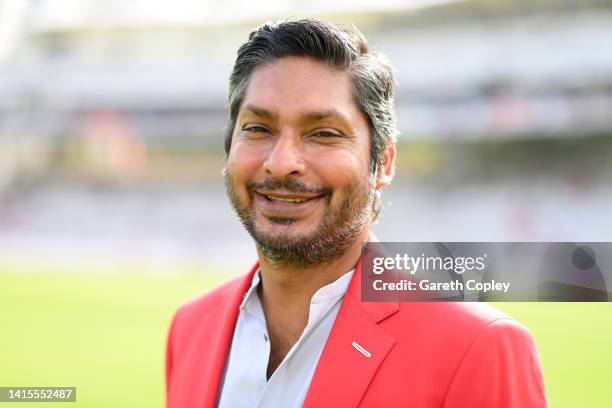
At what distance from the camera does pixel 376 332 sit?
199 centimetres

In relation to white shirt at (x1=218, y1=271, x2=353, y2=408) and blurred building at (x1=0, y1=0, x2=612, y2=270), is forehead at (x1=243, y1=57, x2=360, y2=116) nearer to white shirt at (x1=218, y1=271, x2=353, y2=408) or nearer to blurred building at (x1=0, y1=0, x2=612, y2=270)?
white shirt at (x1=218, y1=271, x2=353, y2=408)

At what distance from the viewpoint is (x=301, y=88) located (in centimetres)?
202

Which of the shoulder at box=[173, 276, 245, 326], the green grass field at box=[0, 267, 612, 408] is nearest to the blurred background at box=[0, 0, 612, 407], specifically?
the green grass field at box=[0, 267, 612, 408]

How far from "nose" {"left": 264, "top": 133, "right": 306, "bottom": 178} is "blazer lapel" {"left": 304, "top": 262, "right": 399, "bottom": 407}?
0.43 m

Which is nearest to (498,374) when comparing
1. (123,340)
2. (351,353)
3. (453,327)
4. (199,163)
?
(453,327)

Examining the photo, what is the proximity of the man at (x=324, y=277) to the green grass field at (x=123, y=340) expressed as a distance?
1608 millimetres

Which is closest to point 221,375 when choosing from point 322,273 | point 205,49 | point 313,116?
point 322,273

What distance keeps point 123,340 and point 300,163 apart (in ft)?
32.1

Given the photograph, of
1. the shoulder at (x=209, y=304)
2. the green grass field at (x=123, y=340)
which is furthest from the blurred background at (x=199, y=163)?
the shoulder at (x=209, y=304)

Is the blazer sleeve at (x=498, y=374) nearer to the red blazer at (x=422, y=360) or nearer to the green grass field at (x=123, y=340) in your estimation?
the red blazer at (x=422, y=360)

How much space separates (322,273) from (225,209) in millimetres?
29526

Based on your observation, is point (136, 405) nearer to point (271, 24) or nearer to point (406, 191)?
point (271, 24)

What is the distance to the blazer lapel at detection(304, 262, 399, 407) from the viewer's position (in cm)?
191

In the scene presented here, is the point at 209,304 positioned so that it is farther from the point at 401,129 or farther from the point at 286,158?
the point at 401,129
